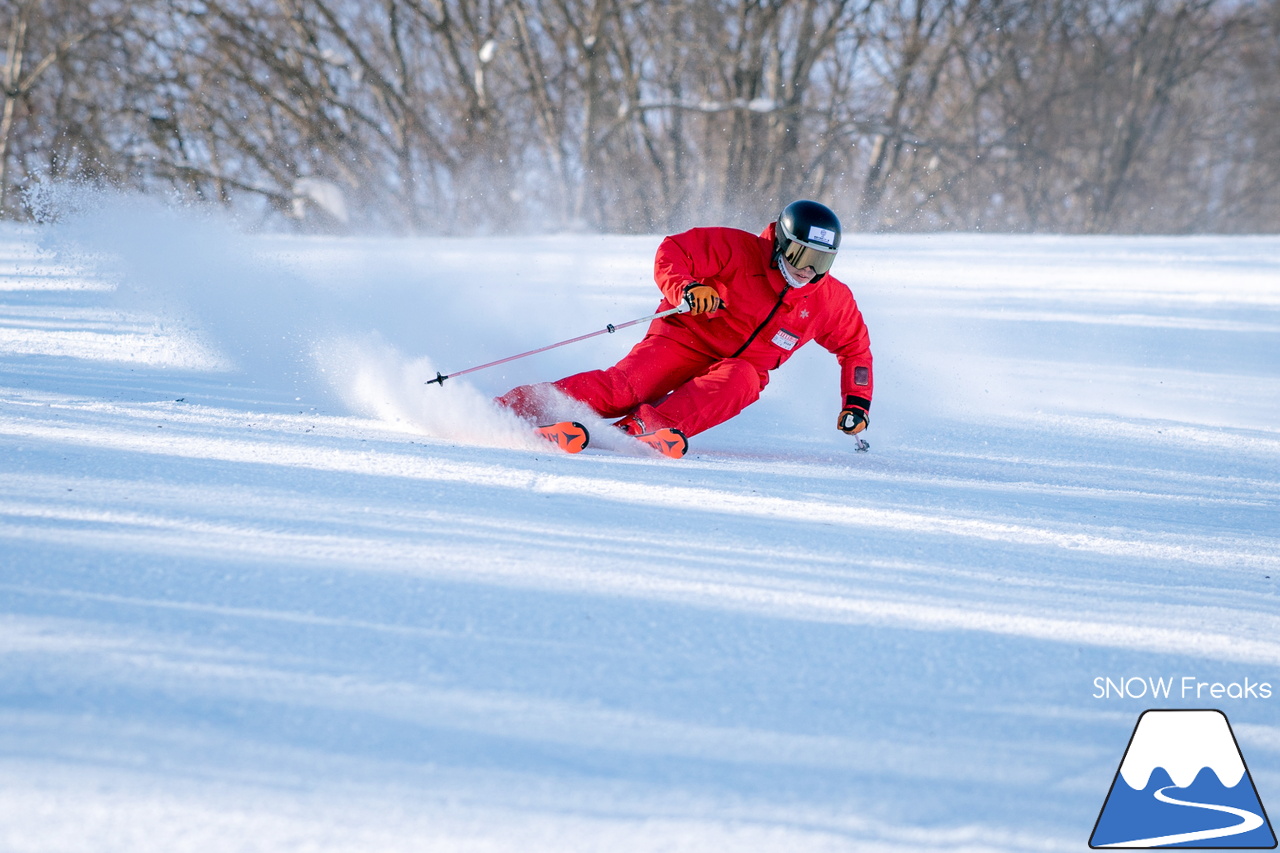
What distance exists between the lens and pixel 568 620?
151cm

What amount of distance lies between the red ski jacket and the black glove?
2.2 inches

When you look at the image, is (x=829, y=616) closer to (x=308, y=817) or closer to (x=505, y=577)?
(x=505, y=577)

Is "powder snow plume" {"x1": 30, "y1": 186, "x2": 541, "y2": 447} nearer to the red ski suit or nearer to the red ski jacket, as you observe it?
the red ski suit

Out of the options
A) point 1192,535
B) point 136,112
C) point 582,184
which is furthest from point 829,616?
point 136,112

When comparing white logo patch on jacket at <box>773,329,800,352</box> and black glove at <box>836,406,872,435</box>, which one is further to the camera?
white logo patch on jacket at <box>773,329,800,352</box>

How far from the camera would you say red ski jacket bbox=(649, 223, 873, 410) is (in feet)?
12.0

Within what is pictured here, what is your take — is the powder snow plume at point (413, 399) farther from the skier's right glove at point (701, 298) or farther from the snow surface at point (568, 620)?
the skier's right glove at point (701, 298)

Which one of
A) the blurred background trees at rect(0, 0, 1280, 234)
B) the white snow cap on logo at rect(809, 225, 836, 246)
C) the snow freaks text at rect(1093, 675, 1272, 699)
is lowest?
the snow freaks text at rect(1093, 675, 1272, 699)

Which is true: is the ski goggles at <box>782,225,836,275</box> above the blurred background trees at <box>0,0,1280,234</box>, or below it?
below

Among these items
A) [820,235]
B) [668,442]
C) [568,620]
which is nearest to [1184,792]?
[568,620]

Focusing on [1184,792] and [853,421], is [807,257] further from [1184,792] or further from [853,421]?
[1184,792]

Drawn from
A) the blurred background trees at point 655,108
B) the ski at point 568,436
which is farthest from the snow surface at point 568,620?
the blurred background trees at point 655,108

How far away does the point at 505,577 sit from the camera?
5.47ft

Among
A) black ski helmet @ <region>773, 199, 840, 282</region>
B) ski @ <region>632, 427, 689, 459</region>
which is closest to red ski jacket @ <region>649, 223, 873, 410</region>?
black ski helmet @ <region>773, 199, 840, 282</region>
